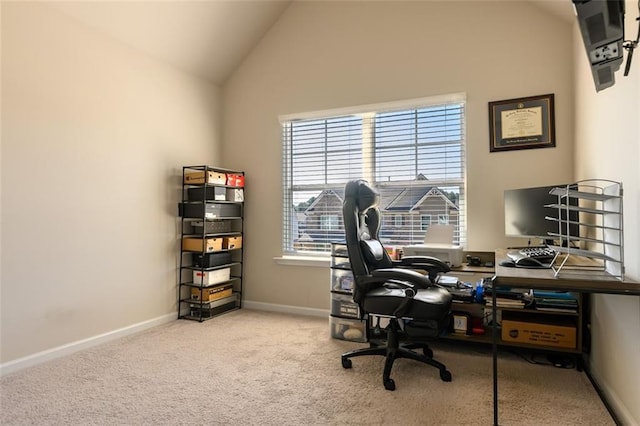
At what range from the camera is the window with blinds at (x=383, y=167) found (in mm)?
3324

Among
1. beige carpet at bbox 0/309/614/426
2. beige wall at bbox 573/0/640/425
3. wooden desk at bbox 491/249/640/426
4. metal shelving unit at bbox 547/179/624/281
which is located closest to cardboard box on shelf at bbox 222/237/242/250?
beige carpet at bbox 0/309/614/426

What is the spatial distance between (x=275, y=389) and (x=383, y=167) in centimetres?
224

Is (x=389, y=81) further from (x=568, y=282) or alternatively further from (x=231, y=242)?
(x=568, y=282)

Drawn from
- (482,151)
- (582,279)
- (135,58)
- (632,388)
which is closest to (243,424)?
(582,279)

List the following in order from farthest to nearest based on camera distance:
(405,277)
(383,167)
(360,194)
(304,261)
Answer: (304,261), (383,167), (360,194), (405,277)

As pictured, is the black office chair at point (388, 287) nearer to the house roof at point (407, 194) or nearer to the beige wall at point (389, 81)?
the house roof at point (407, 194)

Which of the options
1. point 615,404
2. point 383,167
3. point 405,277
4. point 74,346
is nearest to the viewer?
point 615,404

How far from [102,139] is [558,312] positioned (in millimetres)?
3711

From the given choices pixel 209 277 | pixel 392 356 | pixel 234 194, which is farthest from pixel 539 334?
pixel 234 194

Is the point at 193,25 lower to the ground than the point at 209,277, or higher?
higher

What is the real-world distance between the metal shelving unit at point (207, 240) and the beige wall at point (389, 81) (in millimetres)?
261

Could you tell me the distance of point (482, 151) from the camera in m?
3.14

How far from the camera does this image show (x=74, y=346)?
283 cm

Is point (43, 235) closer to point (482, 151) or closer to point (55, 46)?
point (55, 46)
